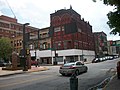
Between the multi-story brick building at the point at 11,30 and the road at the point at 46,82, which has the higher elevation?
the multi-story brick building at the point at 11,30

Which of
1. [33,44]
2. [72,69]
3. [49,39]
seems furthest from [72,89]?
[33,44]

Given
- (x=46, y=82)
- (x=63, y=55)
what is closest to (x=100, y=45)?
(x=63, y=55)

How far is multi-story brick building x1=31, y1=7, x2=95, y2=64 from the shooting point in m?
70.0

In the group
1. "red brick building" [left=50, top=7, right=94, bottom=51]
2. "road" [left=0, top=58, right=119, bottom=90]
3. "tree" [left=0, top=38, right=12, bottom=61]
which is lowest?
"road" [left=0, top=58, right=119, bottom=90]

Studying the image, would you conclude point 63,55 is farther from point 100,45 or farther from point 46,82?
point 46,82

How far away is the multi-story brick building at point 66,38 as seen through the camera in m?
70.0

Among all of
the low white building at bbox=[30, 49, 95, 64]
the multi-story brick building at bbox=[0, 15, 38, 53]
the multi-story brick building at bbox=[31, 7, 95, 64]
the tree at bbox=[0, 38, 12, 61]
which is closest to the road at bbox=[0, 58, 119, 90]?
the low white building at bbox=[30, 49, 95, 64]

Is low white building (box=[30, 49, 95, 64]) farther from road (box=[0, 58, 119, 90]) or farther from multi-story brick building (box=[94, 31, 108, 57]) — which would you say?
road (box=[0, 58, 119, 90])

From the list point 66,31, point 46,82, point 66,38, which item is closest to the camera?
point 46,82

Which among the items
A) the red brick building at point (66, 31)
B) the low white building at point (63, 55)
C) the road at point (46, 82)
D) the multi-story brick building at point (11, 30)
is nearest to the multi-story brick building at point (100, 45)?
the low white building at point (63, 55)

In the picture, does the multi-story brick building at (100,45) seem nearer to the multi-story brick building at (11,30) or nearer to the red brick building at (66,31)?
the red brick building at (66,31)

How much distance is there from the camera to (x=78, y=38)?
73.6 meters

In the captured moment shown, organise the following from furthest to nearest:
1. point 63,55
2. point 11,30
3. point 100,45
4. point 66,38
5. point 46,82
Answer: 1. point 100,45
2. point 11,30
3. point 66,38
4. point 63,55
5. point 46,82

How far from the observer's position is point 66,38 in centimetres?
7106
